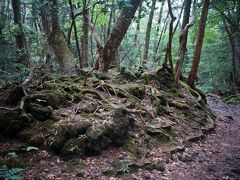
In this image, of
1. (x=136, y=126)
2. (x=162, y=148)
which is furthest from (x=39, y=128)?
(x=162, y=148)

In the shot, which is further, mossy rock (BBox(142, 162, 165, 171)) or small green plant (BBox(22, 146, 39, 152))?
mossy rock (BBox(142, 162, 165, 171))

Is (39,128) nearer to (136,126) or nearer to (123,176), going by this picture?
(123,176)

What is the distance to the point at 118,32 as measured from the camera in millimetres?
11664

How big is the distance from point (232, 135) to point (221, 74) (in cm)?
1497

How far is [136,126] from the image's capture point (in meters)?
7.97

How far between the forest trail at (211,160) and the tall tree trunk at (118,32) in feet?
18.4

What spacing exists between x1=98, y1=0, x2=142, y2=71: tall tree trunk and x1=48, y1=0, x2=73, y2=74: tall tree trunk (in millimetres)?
1533

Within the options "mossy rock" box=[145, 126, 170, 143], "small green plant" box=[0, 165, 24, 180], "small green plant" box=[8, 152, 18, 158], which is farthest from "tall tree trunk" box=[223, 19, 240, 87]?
"small green plant" box=[0, 165, 24, 180]

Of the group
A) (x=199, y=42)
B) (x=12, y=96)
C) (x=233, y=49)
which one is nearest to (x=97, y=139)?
(x=12, y=96)

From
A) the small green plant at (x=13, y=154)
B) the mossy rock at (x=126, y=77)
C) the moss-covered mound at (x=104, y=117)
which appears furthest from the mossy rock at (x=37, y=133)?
the mossy rock at (x=126, y=77)

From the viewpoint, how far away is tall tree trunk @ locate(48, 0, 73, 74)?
12.4 meters

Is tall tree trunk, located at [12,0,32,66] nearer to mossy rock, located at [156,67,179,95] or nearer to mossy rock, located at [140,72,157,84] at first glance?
mossy rock, located at [140,72,157,84]

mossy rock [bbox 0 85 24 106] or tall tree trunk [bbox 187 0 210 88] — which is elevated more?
tall tree trunk [bbox 187 0 210 88]

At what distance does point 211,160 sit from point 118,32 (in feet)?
22.1
